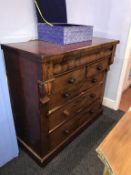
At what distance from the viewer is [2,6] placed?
4.00ft

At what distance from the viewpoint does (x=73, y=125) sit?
1.61 metres

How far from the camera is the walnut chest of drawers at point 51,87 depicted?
1086 millimetres

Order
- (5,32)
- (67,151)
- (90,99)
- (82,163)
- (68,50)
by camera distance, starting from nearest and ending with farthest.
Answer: (68,50) → (5,32) → (82,163) → (67,151) → (90,99)

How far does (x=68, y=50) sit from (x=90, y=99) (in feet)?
2.47

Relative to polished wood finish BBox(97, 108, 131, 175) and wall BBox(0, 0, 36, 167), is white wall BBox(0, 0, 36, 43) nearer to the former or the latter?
wall BBox(0, 0, 36, 167)

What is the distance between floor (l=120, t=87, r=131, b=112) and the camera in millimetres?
2336

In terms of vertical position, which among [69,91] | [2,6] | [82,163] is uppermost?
[2,6]

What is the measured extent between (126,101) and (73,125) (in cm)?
127

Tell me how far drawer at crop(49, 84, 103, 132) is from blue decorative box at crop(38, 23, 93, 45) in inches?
20.8

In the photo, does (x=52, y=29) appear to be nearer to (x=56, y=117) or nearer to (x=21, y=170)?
(x=56, y=117)

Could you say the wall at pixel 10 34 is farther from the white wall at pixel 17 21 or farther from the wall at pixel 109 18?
the wall at pixel 109 18

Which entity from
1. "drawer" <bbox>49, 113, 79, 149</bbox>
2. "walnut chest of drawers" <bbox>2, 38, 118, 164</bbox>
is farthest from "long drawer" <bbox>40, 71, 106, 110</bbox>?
"drawer" <bbox>49, 113, 79, 149</bbox>

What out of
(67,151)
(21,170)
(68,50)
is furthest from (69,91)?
(21,170)

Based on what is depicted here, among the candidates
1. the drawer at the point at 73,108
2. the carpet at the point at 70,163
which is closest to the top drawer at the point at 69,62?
the drawer at the point at 73,108
